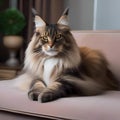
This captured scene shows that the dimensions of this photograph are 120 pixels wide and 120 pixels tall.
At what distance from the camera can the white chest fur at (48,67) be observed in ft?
5.25

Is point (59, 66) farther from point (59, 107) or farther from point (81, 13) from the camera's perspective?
point (81, 13)

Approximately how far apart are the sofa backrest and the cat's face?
0.39 meters

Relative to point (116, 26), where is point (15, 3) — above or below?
above

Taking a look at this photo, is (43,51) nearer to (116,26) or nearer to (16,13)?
(16,13)

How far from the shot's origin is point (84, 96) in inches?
57.6

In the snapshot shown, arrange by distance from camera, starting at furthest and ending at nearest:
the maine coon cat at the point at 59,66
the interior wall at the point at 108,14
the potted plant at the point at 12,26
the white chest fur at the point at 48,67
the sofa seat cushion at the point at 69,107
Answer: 1. the interior wall at the point at 108,14
2. the potted plant at the point at 12,26
3. the white chest fur at the point at 48,67
4. the maine coon cat at the point at 59,66
5. the sofa seat cushion at the point at 69,107

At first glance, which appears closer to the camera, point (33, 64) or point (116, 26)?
point (33, 64)

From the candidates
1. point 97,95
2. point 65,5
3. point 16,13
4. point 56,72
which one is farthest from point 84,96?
point 65,5

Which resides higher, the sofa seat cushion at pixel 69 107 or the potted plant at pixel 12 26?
the potted plant at pixel 12 26

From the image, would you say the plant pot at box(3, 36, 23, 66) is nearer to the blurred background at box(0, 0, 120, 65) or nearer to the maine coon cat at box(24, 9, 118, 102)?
the blurred background at box(0, 0, 120, 65)

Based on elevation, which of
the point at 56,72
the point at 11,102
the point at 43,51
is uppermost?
the point at 43,51

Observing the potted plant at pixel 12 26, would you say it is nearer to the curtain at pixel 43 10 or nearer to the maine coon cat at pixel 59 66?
the curtain at pixel 43 10

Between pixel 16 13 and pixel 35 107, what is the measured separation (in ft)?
5.14

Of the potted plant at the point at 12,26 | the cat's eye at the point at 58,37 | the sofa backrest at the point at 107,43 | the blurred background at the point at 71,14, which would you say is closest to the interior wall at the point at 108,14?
the blurred background at the point at 71,14
